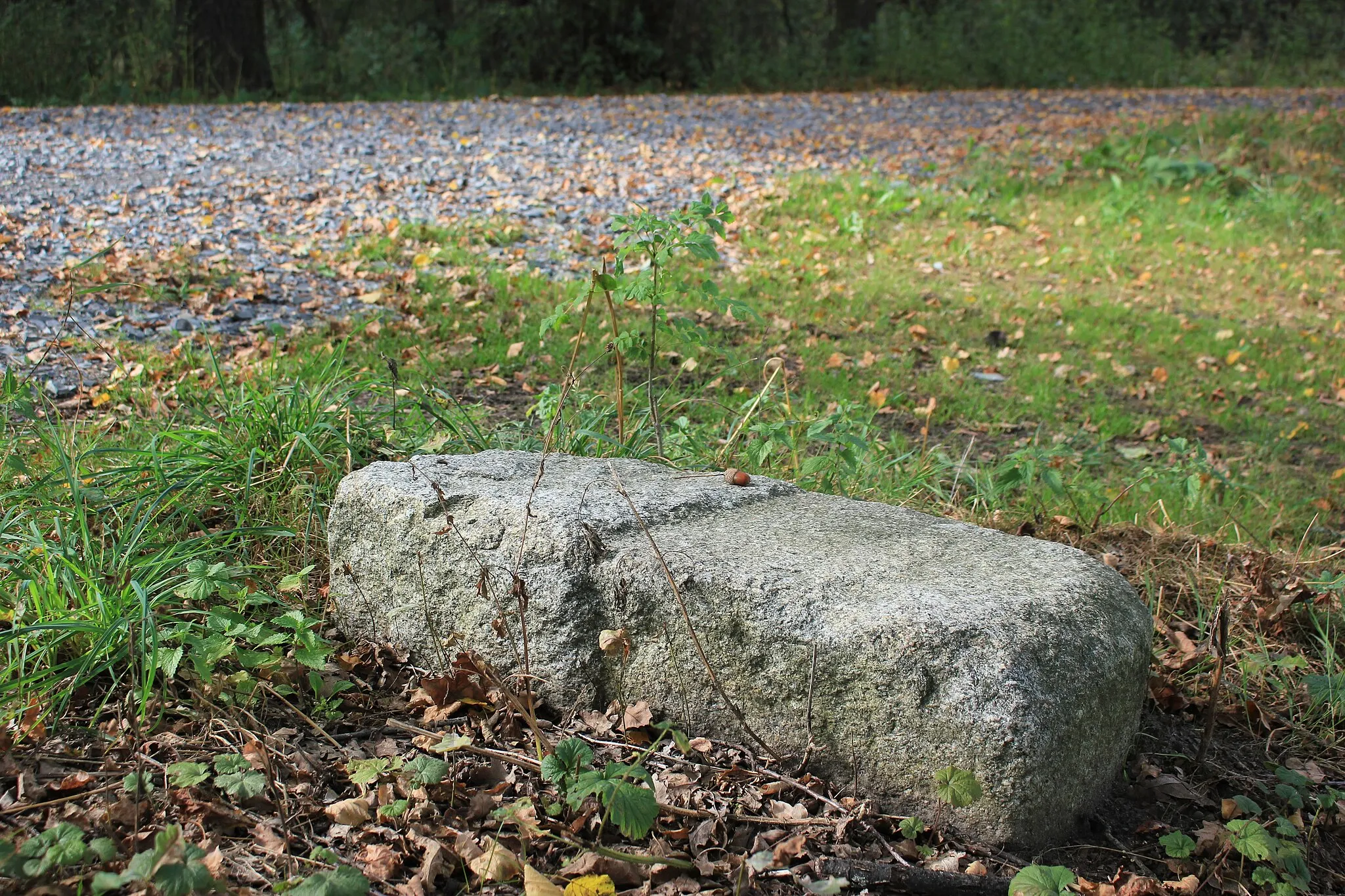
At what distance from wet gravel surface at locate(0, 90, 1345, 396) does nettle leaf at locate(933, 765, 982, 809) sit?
9.76 ft

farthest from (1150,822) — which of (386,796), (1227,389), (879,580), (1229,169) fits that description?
(1229,169)

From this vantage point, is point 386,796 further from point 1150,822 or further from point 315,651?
point 1150,822

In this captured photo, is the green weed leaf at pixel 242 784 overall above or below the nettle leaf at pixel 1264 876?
above

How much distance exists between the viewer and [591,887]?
5.93 ft

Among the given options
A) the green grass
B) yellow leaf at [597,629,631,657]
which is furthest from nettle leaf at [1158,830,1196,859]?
yellow leaf at [597,629,631,657]

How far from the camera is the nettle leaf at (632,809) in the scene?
71.8 inches

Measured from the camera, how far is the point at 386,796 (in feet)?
6.83

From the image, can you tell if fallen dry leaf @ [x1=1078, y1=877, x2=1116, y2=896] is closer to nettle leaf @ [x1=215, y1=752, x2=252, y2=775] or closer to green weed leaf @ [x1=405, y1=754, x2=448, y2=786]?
green weed leaf @ [x1=405, y1=754, x2=448, y2=786]

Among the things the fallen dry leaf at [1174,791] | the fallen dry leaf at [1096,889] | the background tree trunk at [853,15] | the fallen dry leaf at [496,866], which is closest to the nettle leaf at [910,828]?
the fallen dry leaf at [1096,889]

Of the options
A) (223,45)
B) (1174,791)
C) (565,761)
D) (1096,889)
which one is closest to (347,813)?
(565,761)

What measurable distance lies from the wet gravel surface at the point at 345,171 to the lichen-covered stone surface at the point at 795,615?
1703 mm

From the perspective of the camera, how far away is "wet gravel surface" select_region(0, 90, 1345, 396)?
520cm

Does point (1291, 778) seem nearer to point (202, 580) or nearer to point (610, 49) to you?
point (202, 580)

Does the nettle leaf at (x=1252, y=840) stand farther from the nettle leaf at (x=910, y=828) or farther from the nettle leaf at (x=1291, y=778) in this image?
the nettle leaf at (x=910, y=828)
